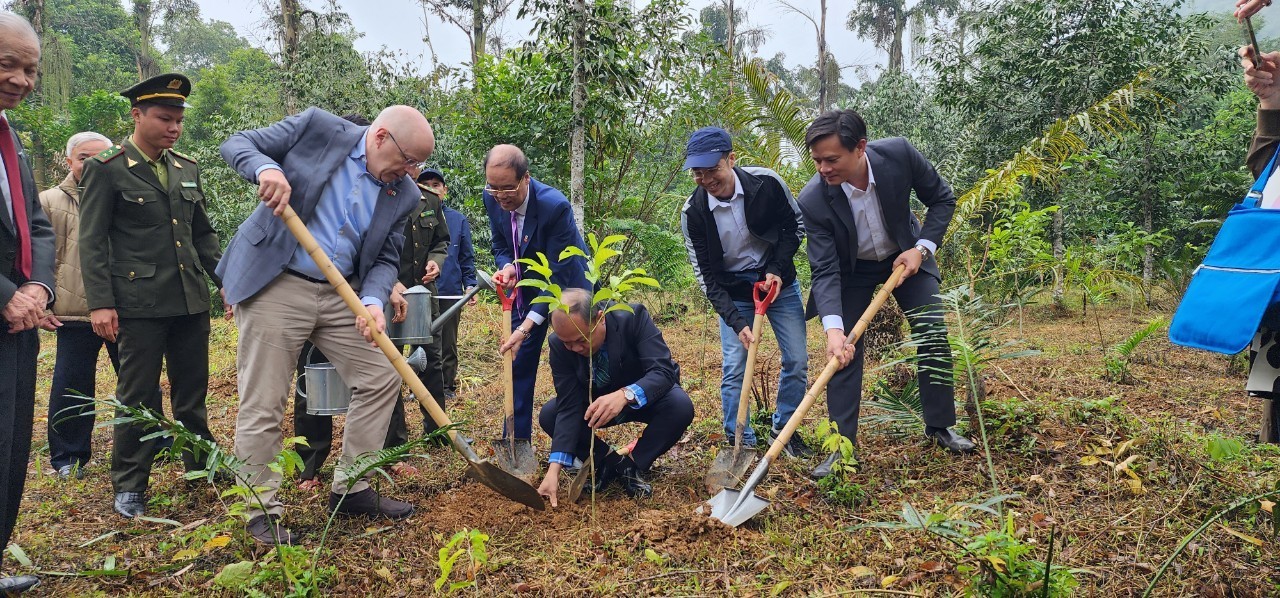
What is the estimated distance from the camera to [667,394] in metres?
3.66

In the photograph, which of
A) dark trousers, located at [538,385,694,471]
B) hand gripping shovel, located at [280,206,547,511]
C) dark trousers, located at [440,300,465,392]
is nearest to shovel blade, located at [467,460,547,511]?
hand gripping shovel, located at [280,206,547,511]

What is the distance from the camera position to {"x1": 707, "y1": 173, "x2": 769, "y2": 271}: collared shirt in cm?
405

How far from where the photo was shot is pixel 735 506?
10.4ft

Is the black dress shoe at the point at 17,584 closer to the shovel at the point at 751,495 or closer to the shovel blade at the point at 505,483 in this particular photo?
the shovel blade at the point at 505,483

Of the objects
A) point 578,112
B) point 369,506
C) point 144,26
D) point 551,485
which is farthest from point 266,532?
point 144,26

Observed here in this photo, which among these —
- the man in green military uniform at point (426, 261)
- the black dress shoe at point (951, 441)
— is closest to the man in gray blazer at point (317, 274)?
the man in green military uniform at point (426, 261)

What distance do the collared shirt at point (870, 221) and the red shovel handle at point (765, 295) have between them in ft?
0.97

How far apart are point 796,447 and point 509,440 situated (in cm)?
157

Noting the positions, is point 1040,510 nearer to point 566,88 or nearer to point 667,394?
point 667,394

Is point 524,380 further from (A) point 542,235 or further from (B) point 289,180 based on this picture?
(B) point 289,180

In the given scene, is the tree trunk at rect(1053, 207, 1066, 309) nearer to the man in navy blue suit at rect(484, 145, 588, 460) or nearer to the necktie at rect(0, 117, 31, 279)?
the man in navy blue suit at rect(484, 145, 588, 460)

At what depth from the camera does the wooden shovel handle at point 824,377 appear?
3260 mm

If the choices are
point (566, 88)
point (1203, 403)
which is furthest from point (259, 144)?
point (1203, 403)

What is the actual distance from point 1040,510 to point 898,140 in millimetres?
1818
